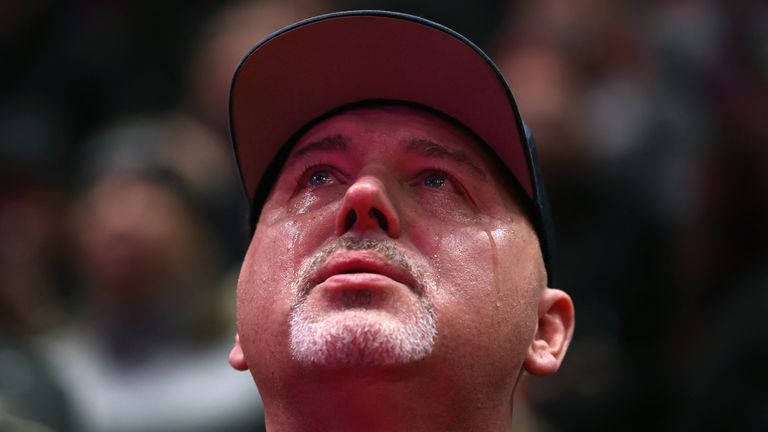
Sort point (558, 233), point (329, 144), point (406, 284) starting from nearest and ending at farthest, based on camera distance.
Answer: point (406, 284), point (329, 144), point (558, 233)

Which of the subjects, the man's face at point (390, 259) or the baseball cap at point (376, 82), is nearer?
the man's face at point (390, 259)

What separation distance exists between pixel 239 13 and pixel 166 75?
89cm

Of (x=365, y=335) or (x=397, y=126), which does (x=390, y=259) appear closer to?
(x=365, y=335)

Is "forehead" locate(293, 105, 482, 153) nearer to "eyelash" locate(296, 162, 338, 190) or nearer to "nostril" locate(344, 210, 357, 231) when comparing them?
"eyelash" locate(296, 162, 338, 190)

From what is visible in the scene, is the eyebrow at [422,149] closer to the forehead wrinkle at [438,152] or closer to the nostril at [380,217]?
the forehead wrinkle at [438,152]

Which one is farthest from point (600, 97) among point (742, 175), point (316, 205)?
point (316, 205)

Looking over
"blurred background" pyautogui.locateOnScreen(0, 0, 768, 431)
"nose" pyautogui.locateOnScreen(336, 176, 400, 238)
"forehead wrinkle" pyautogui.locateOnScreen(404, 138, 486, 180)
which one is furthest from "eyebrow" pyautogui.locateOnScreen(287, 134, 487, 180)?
"blurred background" pyautogui.locateOnScreen(0, 0, 768, 431)

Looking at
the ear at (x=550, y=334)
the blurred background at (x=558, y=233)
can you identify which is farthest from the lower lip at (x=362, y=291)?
the blurred background at (x=558, y=233)

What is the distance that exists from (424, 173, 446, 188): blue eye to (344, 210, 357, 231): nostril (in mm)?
191

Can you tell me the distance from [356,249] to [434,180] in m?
0.27

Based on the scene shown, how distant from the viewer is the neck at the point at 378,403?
2.38m

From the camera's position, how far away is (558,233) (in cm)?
434

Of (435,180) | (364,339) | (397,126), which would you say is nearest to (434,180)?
(435,180)

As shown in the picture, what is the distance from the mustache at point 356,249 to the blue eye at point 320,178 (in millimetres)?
207
